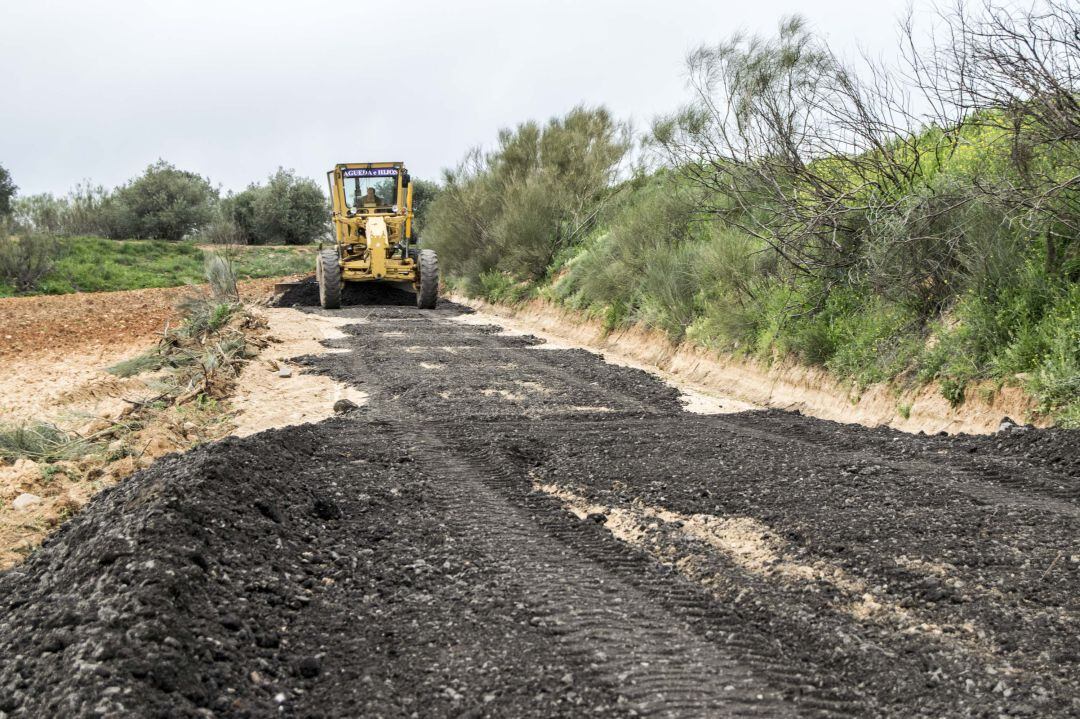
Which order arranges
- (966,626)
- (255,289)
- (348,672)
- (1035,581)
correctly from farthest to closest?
(255,289), (1035,581), (966,626), (348,672)

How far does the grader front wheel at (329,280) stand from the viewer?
21.5m

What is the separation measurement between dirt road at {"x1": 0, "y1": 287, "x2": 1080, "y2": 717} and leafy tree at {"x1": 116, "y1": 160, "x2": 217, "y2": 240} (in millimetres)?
46876

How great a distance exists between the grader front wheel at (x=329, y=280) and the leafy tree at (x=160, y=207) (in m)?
31.8

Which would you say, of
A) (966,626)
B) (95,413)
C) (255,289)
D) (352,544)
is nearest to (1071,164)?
(966,626)

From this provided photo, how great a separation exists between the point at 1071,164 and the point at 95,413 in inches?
397

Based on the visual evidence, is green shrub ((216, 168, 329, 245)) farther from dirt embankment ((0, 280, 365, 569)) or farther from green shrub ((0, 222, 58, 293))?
dirt embankment ((0, 280, 365, 569))

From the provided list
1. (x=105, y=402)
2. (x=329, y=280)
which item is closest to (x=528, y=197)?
(x=329, y=280)

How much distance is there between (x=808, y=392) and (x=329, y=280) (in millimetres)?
14037

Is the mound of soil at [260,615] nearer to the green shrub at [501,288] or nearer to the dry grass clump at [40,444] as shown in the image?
the dry grass clump at [40,444]

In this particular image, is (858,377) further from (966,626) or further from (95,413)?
(95,413)

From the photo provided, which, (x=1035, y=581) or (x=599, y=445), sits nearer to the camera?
(x=1035, y=581)

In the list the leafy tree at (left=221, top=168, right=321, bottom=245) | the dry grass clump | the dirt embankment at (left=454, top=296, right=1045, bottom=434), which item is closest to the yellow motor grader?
the dirt embankment at (left=454, top=296, right=1045, bottom=434)

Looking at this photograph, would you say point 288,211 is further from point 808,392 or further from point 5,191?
point 808,392

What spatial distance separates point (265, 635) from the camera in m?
3.74
